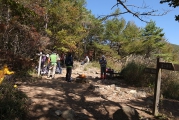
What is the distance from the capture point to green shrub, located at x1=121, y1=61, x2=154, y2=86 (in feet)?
34.4

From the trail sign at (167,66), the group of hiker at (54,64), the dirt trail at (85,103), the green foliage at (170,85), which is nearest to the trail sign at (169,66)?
the trail sign at (167,66)

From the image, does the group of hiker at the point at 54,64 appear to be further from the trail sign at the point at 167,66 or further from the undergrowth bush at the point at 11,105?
the trail sign at the point at 167,66

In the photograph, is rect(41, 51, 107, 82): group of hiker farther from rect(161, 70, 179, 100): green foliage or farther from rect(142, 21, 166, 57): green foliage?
→ rect(142, 21, 166, 57): green foliage

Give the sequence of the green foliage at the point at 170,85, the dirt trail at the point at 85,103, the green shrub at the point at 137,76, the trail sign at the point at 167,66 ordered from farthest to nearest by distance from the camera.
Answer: the green shrub at the point at 137,76 < the green foliage at the point at 170,85 < the dirt trail at the point at 85,103 < the trail sign at the point at 167,66

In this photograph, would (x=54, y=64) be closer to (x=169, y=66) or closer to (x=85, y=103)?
(x=85, y=103)

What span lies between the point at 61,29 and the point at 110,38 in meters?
15.2

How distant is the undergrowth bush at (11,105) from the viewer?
15.4ft

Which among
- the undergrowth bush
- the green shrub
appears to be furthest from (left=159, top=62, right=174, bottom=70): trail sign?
the green shrub

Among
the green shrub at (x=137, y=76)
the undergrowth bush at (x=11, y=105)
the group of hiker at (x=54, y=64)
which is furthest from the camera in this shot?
the group of hiker at (x=54, y=64)

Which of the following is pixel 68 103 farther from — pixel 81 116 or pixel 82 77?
pixel 82 77

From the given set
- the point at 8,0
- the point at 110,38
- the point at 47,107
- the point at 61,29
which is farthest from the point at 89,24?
the point at 47,107

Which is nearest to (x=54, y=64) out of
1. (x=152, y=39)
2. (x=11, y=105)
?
(x=11, y=105)

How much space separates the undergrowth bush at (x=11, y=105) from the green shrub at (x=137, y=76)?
20.6 feet

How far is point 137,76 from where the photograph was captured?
1062cm
